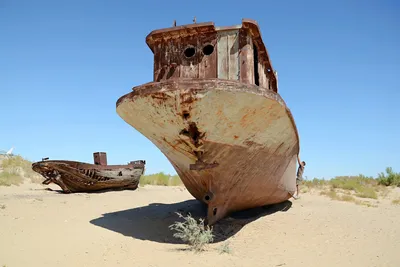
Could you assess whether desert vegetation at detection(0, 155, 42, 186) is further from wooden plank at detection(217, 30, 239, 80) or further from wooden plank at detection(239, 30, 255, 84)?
wooden plank at detection(239, 30, 255, 84)

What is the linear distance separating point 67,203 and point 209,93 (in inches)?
188

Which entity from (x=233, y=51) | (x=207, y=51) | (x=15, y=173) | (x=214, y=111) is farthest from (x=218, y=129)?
(x=15, y=173)

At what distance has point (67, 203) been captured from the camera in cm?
708

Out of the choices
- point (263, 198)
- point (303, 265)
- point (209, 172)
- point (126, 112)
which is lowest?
point (303, 265)

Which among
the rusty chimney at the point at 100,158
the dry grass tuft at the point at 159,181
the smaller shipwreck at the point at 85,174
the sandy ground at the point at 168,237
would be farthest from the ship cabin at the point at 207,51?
the dry grass tuft at the point at 159,181

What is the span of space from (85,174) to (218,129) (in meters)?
6.01

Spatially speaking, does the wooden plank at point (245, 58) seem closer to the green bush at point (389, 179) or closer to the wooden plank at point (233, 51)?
the wooden plank at point (233, 51)

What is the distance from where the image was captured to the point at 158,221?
242 inches

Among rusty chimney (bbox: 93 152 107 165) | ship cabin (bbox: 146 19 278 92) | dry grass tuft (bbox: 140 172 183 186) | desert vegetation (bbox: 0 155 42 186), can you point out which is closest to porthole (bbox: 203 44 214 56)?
→ ship cabin (bbox: 146 19 278 92)

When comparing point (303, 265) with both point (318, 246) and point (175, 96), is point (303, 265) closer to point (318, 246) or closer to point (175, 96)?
point (318, 246)

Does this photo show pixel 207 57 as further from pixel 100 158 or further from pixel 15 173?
pixel 15 173

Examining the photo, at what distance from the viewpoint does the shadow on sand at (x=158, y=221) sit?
521 centimetres

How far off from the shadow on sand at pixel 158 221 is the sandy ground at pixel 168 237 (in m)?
0.02

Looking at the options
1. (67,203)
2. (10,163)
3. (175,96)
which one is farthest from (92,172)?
(10,163)
